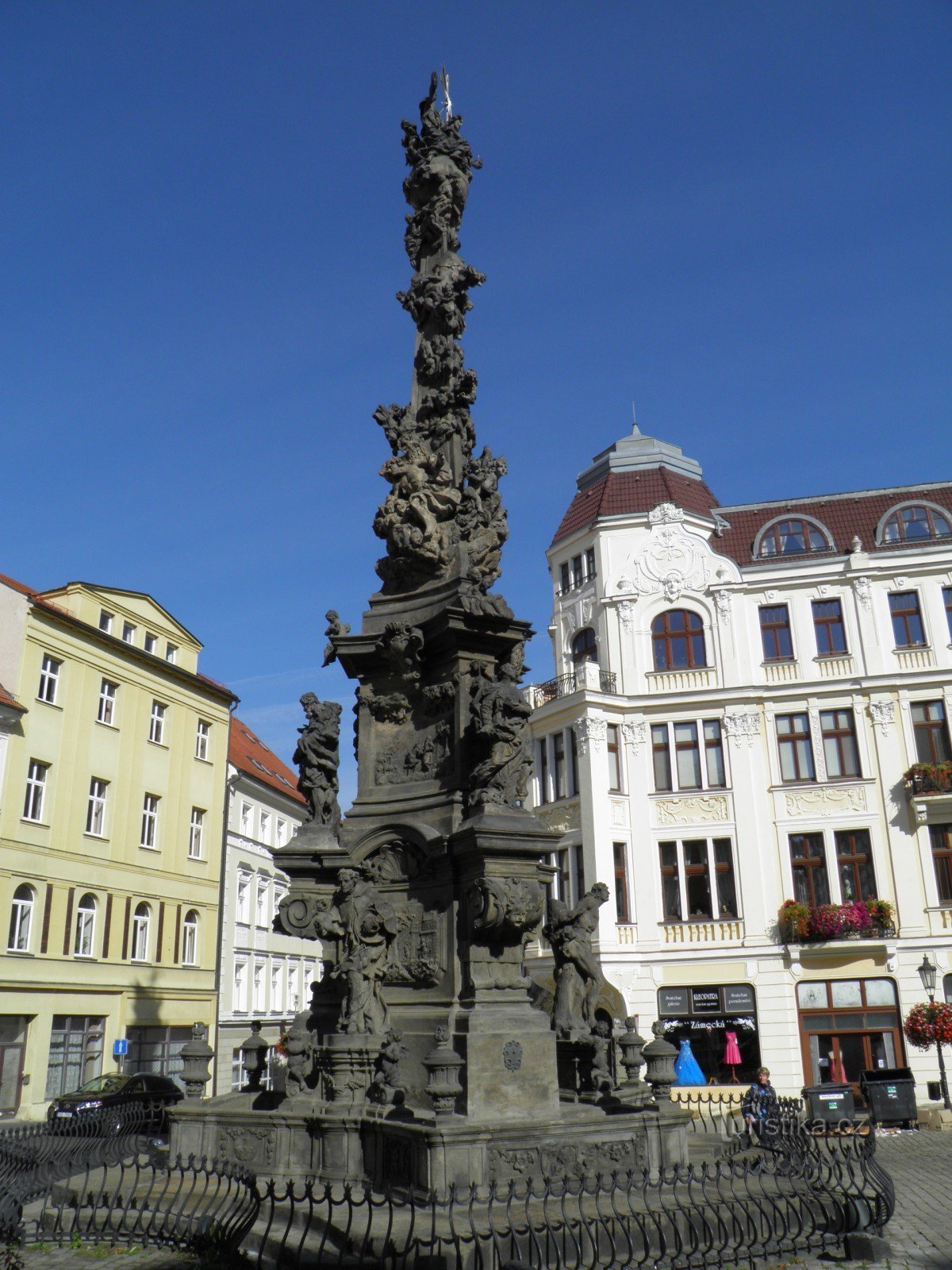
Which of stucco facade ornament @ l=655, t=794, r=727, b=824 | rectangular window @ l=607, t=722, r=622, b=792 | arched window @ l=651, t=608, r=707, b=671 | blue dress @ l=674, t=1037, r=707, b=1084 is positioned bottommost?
blue dress @ l=674, t=1037, r=707, b=1084

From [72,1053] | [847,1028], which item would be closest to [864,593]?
[847,1028]

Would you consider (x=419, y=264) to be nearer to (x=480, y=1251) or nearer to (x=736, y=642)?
(x=480, y=1251)

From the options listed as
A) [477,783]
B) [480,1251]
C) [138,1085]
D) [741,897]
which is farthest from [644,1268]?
[741,897]

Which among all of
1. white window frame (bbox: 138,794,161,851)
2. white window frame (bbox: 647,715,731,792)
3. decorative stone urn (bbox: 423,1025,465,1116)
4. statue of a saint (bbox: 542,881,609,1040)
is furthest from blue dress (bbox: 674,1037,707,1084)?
white window frame (bbox: 138,794,161,851)

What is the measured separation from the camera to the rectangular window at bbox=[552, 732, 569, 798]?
3183cm

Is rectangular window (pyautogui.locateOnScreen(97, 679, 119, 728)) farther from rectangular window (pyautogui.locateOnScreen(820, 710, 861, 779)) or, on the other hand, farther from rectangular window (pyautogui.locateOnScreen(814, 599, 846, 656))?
rectangular window (pyautogui.locateOnScreen(814, 599, 846, 656))

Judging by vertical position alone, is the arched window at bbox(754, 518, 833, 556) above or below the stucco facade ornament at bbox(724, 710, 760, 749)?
above

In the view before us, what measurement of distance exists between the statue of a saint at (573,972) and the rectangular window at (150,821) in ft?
80.0

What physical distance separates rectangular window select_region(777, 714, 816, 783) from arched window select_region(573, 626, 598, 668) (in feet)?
19.2

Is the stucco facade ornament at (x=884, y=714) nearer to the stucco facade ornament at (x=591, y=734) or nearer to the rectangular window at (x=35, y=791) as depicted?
the stucco facade ornament at (x=591, y=734)

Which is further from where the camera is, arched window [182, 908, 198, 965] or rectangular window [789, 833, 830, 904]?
arched window [182, 908, 198, 965]

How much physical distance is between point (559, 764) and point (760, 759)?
19.1 feet

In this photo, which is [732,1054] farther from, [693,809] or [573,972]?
[573,972]

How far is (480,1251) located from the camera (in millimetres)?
6086
